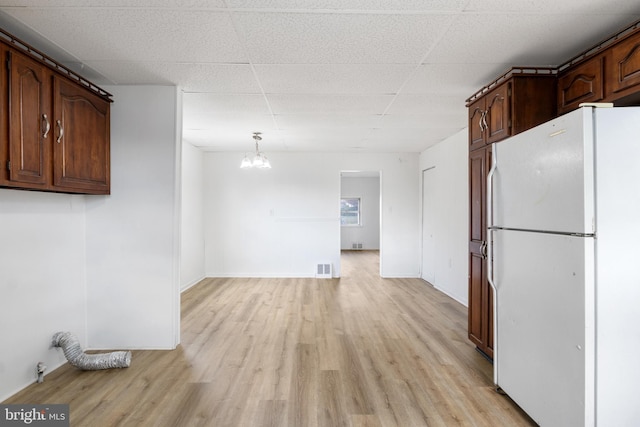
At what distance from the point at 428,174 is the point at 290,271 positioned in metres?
3.09

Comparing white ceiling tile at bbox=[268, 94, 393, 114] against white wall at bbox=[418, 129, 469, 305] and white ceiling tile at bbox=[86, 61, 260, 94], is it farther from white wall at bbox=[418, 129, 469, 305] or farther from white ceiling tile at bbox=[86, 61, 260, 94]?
white wall at bbox=[418, 129, 469, 305]

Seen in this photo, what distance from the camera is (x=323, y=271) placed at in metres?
6.08

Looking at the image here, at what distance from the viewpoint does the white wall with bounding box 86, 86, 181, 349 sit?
9.47ft

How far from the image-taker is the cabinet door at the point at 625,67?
5.72ft

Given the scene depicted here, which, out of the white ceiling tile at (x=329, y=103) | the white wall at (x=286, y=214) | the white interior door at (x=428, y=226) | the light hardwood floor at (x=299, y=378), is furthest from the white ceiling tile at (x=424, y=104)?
the white wall at (x=286, y=214)

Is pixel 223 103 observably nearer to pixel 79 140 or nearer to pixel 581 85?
pixel 79 140

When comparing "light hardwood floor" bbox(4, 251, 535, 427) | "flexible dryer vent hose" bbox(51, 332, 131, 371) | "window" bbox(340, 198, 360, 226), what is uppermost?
"window" bbox(340, 198, 360, 226)

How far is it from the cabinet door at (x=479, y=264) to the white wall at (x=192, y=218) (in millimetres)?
3996

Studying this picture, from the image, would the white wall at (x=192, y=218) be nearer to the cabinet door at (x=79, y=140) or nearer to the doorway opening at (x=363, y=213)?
the cabinet door at (x=79, y=140)

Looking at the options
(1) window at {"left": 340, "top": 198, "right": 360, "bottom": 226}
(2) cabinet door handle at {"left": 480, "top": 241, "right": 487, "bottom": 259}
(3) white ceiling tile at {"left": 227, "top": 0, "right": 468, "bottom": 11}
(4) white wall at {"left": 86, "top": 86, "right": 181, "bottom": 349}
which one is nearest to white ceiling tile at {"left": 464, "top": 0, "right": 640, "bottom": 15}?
(3) white ceiling tile at {"left": 227, "top": 0, "right": 468, "bottom": 11}

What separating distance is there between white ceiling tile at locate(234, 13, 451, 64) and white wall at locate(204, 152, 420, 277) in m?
3.71

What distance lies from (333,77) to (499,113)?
1.34m

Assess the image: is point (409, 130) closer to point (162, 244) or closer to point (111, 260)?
point (162, 244)

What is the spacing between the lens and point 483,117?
2723 millimetres
